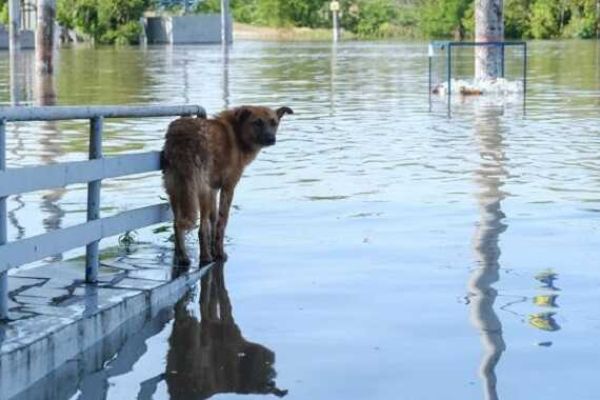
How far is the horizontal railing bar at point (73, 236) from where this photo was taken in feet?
25.9

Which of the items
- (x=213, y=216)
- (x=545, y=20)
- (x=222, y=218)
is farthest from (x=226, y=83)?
(x=545, y=20)

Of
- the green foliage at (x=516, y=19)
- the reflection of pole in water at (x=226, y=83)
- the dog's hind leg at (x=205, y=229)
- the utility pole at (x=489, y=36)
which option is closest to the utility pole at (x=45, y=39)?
the reflection of pole in water at (x=226, y=83)

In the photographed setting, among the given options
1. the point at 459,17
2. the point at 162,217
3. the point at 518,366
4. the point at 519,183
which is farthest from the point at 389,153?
the point at 459,17

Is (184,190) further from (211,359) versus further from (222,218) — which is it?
(211,359)

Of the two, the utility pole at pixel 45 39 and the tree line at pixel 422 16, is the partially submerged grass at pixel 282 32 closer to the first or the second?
the tree line at pixel 422 16

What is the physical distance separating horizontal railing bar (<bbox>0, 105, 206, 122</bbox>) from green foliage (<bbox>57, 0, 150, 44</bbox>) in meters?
88.8

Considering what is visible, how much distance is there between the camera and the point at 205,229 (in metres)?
10.6

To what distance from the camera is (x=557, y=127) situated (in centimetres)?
2320

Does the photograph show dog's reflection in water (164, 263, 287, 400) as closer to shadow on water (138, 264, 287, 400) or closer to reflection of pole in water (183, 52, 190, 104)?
shadow on water (138, 264, 287, 400)

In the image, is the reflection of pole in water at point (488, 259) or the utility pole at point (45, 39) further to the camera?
the utility pole at point (45, 39)

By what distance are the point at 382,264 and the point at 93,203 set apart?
8.66 feet

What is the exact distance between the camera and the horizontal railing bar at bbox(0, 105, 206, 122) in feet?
26.0

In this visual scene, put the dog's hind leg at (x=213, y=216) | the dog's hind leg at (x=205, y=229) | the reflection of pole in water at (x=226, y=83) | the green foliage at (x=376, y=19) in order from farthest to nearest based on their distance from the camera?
1. the green foliage at (x=376, y=19)
2. the reflection of pole in water at (x=226, y=83)
3. the dog's hind leg at (x=213, y=216)
4. the dog's hind leg at (x=205, y=229)

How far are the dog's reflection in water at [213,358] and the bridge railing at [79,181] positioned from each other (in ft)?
2.28
